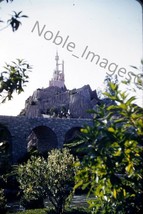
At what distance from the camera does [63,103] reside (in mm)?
48031

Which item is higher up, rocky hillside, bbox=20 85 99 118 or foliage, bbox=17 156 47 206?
rocky hillside, bbox=20 85 99 118

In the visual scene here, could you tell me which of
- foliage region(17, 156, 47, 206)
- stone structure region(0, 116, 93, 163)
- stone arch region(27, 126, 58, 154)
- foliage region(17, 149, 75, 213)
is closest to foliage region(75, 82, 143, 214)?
foliage region(17, 149, 75, 213)

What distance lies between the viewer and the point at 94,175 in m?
3.02

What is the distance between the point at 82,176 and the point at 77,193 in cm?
1883

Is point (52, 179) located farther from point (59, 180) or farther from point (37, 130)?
point (37, 130)

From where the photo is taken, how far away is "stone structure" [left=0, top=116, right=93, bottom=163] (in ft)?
112

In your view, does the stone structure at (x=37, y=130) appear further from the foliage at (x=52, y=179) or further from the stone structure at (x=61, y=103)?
the foliage at (x=52, y=179)

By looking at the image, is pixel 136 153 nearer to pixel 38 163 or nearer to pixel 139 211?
pixel 139 211

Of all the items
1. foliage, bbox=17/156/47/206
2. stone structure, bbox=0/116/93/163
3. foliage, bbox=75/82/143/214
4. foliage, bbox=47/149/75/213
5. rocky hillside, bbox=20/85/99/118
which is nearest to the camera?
foliage, bbox=75/82/143/214

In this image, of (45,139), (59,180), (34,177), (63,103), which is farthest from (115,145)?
(63,103)

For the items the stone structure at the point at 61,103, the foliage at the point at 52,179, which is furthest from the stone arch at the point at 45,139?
the foliage at the point at 52,179

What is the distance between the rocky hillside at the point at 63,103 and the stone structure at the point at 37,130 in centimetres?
665

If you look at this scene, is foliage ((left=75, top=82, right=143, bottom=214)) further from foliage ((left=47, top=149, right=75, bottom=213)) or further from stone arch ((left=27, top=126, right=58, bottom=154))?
stone arch ((left=27, top=126, right=58, bottom=154))

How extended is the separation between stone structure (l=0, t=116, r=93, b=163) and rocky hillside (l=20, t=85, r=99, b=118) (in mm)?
6653
